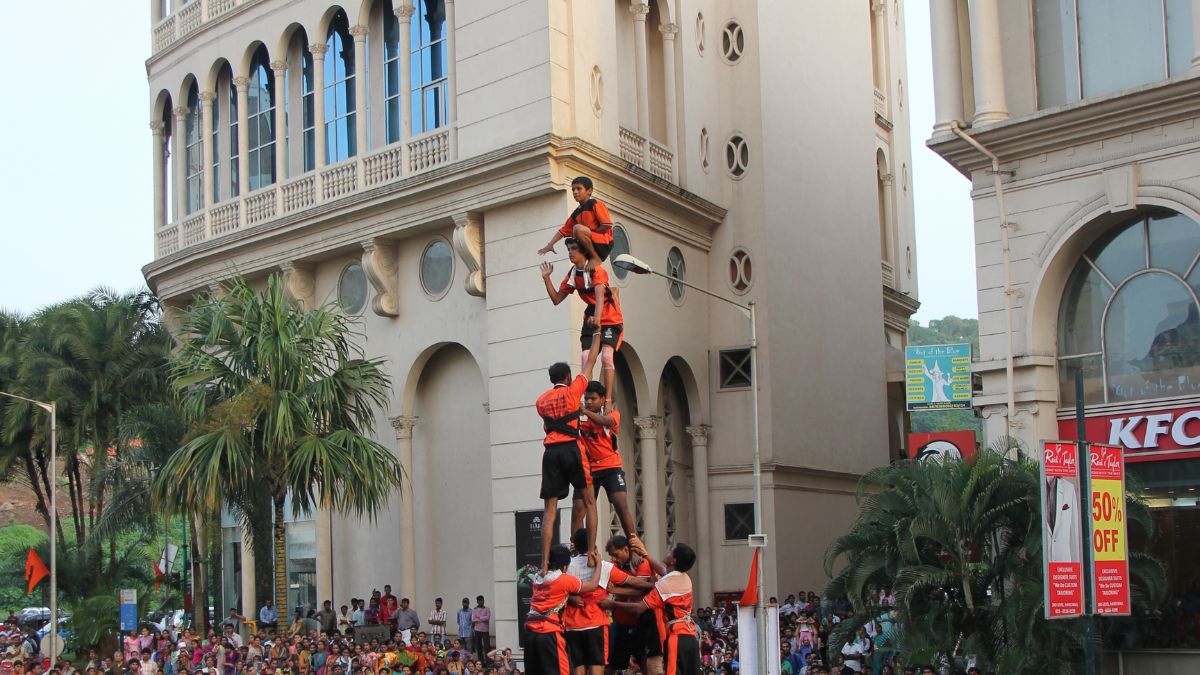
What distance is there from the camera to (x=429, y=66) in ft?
114

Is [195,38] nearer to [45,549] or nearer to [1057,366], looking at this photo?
[45,549]

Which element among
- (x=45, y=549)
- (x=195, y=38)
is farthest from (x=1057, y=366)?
(x=45, y=549)

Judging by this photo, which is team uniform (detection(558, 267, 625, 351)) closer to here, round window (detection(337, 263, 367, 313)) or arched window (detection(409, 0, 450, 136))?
arched window (detection(409, 0, 450, 136))

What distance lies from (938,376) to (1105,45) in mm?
7495

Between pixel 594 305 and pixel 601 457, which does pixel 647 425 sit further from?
pixel 601 457

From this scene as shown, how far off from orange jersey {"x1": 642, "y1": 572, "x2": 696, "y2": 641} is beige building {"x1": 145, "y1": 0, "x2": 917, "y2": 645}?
15.8 meters

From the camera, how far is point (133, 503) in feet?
125

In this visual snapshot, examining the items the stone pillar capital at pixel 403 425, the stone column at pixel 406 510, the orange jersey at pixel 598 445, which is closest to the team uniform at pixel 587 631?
the orange jersey at pixel 598 445

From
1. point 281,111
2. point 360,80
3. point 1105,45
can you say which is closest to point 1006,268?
point 1105,45

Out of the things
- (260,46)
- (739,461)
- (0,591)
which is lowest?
(0,591)

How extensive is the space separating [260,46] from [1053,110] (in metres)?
21.9

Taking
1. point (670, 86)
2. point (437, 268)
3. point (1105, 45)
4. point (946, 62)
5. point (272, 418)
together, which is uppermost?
point (670, 86)

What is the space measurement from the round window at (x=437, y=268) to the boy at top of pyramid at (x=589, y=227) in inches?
693

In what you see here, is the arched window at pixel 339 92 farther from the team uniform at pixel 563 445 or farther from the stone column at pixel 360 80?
the team uniform at pixel 563 445
